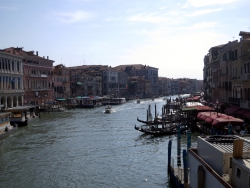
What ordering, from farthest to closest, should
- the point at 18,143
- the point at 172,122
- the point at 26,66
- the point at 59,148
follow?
the point at 26,66
the point at 172,122
the point at 18,143
the point at 59,148

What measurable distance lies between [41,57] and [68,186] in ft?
112

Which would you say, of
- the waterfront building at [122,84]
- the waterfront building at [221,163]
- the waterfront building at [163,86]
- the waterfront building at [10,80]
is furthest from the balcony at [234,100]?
the waterfront building at [163,86]

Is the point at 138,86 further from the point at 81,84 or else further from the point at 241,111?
the point at 241,111

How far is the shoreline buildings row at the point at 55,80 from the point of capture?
31141 millimetres

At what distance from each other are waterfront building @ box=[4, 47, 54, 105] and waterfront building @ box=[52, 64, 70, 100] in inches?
81.9

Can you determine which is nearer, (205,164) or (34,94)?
(205,164)

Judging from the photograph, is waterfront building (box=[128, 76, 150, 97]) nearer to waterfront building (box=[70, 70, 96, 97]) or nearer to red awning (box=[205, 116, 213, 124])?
waterfront building (box=[70, 70, 96, 97])

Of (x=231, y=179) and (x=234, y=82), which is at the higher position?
(x=234, y=82)

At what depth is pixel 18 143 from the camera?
→ 16.9 meters

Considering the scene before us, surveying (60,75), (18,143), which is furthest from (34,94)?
(18,143)

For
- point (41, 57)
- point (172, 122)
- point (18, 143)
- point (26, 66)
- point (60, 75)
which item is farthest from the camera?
point (60, 75)

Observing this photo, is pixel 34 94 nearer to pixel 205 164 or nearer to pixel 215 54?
pixel 215 54

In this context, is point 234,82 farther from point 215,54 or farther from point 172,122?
point 215,54

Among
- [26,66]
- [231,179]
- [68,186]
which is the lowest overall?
[68,186]
